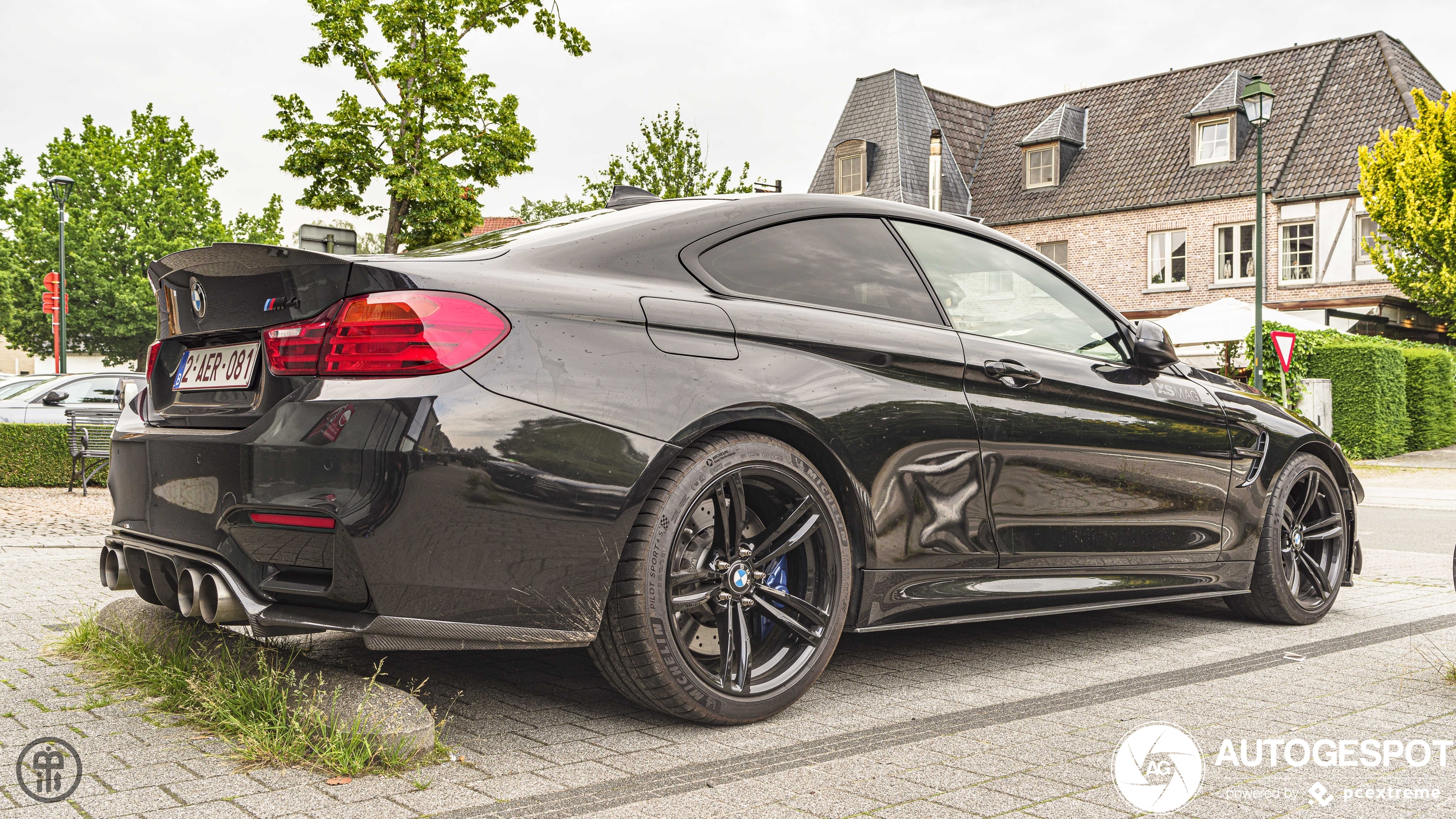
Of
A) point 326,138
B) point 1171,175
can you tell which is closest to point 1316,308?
point 1171,175

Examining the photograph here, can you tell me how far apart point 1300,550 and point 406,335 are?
4.21 meters

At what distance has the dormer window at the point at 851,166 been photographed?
3759cm

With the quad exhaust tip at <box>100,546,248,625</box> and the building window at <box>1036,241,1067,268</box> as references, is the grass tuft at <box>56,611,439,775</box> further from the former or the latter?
the building window at <box>1036,241,1067,268</box>

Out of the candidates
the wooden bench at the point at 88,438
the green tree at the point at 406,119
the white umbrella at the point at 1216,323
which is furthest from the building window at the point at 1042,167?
the wooden bench at the point at 88,438

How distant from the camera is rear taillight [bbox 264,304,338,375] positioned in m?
2.80

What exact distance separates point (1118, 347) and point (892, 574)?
1.64 m

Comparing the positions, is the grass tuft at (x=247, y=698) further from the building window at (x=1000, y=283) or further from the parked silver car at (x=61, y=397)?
the parked silver car at (x=61, y=397)

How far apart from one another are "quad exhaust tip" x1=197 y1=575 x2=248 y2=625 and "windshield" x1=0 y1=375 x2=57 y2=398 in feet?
53.8

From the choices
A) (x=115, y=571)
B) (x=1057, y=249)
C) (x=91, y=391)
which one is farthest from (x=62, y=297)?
(x=115, y=571)

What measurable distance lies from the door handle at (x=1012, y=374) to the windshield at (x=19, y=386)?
16921 millimetres

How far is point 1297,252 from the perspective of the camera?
3097cm

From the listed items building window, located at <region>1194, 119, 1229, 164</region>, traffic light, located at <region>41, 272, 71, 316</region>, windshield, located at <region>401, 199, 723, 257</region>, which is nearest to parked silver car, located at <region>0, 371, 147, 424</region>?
windshield, located at <region>401, 199, 723, 257</region>

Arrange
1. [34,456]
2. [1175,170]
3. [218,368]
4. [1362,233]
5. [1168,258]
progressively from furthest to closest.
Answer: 1. [1175,170]
2. [1168,258]
3. [1362,233]
4. [34,456]
5. [218,368]

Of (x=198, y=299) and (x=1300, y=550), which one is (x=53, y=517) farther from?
(x=1300, y=550)
